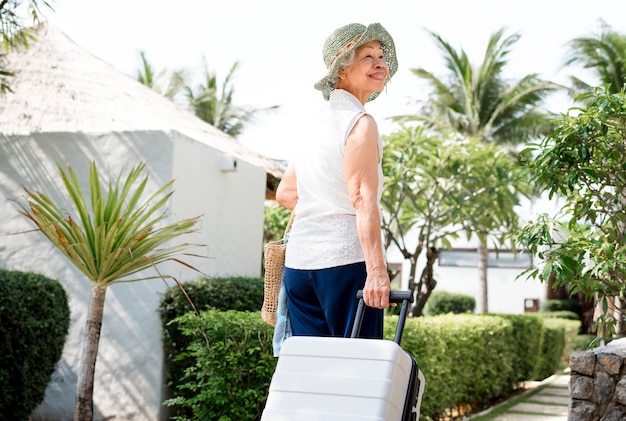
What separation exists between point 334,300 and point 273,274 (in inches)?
15.6

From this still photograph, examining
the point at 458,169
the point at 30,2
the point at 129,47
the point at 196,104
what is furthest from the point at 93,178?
the point at 129,47

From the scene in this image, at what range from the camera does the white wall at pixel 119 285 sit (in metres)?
6.43

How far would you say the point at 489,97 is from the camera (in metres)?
21.9

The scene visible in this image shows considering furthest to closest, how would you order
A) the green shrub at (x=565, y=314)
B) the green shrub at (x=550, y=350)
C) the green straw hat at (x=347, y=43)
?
the green shrub at (x=565, y=314), the green shrub at (x=550, y=350), the green straw hat at (x=347, y=43)

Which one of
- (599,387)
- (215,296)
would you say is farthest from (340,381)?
(215,296)

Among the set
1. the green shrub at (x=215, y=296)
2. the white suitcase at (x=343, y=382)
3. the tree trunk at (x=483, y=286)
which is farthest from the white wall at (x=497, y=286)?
the white suitcase at (x=343, y=382)

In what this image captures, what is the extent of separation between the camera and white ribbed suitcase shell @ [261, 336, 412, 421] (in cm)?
201

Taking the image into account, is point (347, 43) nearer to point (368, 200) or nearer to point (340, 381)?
point (368, 200)

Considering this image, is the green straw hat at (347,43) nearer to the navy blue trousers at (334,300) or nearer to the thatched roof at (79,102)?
the navy blue trousers at (334,300)

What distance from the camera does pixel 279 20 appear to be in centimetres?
1686

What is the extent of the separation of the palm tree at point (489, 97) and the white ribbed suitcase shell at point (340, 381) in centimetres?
1945

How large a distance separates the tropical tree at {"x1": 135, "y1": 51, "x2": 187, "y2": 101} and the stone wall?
2521 centimetres

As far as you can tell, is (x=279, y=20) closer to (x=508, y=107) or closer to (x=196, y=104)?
(x=508, y=107)

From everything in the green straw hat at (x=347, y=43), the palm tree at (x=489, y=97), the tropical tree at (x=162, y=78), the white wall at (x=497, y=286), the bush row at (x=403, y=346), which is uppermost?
the tropical tree at (x=162, y=78)
